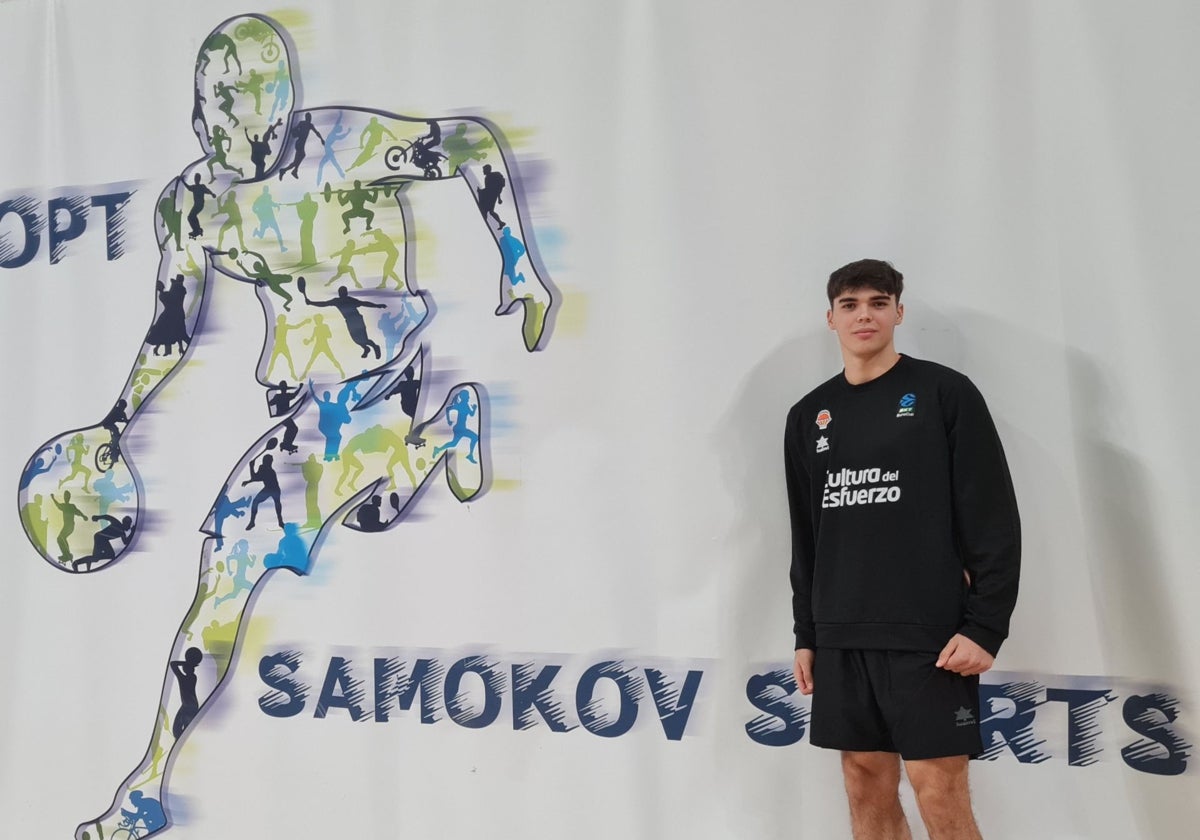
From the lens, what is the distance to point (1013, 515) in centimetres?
182

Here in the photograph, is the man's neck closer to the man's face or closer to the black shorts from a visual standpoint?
the man's face

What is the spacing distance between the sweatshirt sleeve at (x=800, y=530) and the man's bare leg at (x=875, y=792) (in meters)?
0.25

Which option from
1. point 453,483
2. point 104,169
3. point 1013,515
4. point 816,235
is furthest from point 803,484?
point 104,169

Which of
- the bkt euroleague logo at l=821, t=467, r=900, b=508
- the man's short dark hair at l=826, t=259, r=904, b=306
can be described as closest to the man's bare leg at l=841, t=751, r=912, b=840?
the bkt euroleague logo at l=821, t=467, r=900, b=508

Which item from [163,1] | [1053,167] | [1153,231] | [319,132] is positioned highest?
[163,1]

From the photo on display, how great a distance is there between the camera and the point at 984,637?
1.77 m

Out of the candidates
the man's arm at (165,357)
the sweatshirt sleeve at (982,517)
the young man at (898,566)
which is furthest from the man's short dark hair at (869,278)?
the man's arm at (165,357)

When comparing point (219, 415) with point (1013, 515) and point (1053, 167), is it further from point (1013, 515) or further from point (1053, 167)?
point (1053, 167)

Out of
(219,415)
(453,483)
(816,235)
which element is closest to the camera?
(816,235)

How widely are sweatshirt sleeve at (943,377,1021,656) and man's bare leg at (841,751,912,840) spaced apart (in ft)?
1.18

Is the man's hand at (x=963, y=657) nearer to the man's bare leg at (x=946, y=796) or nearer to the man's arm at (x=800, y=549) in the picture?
the man's bare leg at (x=946, y=796)

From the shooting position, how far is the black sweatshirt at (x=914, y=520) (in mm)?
1807

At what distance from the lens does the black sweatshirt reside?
5.93 feet

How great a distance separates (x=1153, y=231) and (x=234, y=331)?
226cm
